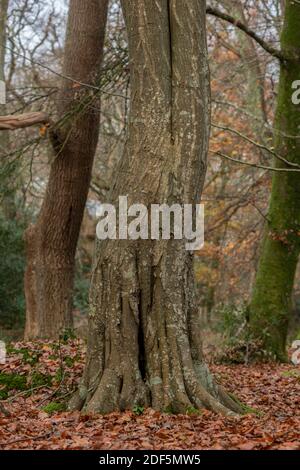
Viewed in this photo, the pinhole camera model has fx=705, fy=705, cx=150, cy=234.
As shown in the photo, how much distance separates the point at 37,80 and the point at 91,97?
9.86 metres

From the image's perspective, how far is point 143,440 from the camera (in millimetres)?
5859

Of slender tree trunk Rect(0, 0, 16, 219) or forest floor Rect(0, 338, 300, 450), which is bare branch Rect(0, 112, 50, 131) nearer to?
slender tree trunk Rect(0, 0, 16, 219)

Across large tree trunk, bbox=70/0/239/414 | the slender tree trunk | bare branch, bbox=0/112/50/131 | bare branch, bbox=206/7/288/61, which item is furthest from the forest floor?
bare branch, bbox=206/7/288/61

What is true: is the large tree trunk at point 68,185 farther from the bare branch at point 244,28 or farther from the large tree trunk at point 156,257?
the large tree trunk at point 156,257

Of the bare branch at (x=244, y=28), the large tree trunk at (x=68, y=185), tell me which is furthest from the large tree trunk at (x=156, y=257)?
the large tree trunk at (x=68, y=185)

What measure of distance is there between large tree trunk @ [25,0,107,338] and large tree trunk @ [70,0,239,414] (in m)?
4.69

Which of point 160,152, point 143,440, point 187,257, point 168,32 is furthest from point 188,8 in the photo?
point 143,440

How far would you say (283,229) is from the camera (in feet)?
41.4

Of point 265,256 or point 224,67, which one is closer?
point 265,256

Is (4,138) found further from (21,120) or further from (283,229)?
(21,120)

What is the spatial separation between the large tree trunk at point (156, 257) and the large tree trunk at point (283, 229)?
5.34 meters

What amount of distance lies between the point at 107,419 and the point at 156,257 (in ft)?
5.48

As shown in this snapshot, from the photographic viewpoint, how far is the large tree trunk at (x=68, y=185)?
12.6 m

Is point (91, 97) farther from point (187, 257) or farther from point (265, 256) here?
point (187, 257)
